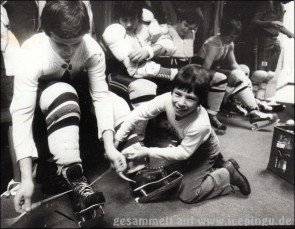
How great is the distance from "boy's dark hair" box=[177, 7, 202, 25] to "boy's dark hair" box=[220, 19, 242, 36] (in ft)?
0.23

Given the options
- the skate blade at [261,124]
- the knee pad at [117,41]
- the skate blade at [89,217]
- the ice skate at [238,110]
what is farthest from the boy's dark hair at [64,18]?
the skate blade at [261,124]

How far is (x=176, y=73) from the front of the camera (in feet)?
2.26

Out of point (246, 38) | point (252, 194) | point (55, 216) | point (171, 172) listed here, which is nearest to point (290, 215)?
point (252, 194)

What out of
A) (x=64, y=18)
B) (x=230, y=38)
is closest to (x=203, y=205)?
(x=230, y=38)

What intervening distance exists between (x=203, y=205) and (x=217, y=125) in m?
0.24

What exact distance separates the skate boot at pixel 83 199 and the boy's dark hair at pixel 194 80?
29cm

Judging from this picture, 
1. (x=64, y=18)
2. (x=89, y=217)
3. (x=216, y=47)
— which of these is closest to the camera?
(x=64, y=18)

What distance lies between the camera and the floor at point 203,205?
65cm

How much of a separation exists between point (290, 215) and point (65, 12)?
2.46ft

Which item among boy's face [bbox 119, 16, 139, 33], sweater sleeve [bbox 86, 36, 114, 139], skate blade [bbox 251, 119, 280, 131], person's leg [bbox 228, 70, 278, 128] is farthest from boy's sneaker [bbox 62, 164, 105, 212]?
skate blade [bbox 251, 119, 280, 131]

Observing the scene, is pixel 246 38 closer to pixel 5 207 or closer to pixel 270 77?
pixel 270 77

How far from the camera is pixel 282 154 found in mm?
920

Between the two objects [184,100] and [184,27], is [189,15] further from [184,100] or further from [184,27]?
[184,100]

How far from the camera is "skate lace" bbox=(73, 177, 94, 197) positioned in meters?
0.60
